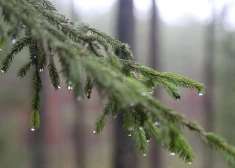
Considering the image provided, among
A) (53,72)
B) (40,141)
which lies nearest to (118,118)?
(40,141)

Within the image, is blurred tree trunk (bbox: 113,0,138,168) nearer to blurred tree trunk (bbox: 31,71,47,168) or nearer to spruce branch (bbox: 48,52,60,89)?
blurred tree trunk (bbox: 31,71,47,168)

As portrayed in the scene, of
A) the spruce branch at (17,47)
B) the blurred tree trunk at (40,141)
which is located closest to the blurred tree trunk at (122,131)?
the blurred tree trunk at (40,141)

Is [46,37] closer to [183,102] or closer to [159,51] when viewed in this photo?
[159,51]

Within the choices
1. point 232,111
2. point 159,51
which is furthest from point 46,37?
A: point 232,111

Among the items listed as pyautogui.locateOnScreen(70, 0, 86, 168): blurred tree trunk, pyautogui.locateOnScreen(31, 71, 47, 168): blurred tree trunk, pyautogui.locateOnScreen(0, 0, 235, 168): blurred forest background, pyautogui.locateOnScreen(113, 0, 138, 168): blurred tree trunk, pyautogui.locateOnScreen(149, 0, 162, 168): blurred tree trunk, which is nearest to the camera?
pyautogui.locateOnScreen(113, 0, 138, 168): blurred tree trunk

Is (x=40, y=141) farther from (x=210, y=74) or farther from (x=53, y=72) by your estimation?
(x=53, y=72)

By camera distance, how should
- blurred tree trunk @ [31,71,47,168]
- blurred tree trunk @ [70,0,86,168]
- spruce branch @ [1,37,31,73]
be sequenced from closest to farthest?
spruce branch @ [1,37,31,73]
blurred tree trunk @ [31,71,47,168]
blurred tree trunk @ [70,0,86,168]

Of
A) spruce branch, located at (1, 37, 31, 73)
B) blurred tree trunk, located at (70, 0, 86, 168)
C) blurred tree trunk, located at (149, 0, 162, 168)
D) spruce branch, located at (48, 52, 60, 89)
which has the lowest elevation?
blurred tree trunk, located at (70, 0, 86, 168)

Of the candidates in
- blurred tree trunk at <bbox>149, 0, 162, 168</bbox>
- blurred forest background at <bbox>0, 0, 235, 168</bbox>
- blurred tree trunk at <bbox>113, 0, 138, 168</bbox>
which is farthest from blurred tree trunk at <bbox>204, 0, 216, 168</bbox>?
blurred tree trunk at <bbox>113, 0, 138, 168</bbox>
